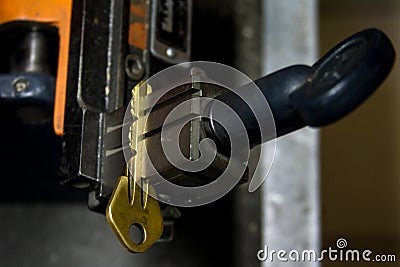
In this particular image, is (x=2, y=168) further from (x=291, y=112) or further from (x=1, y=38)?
(x=291, y=112)

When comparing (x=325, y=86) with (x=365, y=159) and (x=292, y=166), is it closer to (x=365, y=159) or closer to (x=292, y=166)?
(x=292, y=166)

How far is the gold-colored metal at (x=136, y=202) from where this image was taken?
400mm

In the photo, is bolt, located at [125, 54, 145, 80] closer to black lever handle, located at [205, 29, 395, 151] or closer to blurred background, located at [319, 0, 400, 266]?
black lever handle, located at [205, 29, 395, 151]

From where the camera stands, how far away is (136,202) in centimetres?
41

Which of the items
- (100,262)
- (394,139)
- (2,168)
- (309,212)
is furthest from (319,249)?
(394,139)

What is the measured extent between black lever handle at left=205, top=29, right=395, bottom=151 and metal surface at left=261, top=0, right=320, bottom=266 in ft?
1.06

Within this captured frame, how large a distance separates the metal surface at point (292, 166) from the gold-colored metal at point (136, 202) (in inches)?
11.6

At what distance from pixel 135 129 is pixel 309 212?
33 centimetres

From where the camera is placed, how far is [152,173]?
1.34 ft

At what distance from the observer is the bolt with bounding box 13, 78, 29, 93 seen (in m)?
0.51

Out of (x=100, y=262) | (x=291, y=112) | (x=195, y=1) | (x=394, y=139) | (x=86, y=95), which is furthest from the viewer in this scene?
(x=394, y=139)

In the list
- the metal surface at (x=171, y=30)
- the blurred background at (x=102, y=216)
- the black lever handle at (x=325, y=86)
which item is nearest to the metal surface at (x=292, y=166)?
the blurred background at (x=102, y=216)

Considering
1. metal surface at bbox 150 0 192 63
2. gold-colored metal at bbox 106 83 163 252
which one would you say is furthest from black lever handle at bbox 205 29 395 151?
metal surface at bbox 150 0 192 63

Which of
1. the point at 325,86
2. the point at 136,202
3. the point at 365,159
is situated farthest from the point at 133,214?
the point at 365,159
